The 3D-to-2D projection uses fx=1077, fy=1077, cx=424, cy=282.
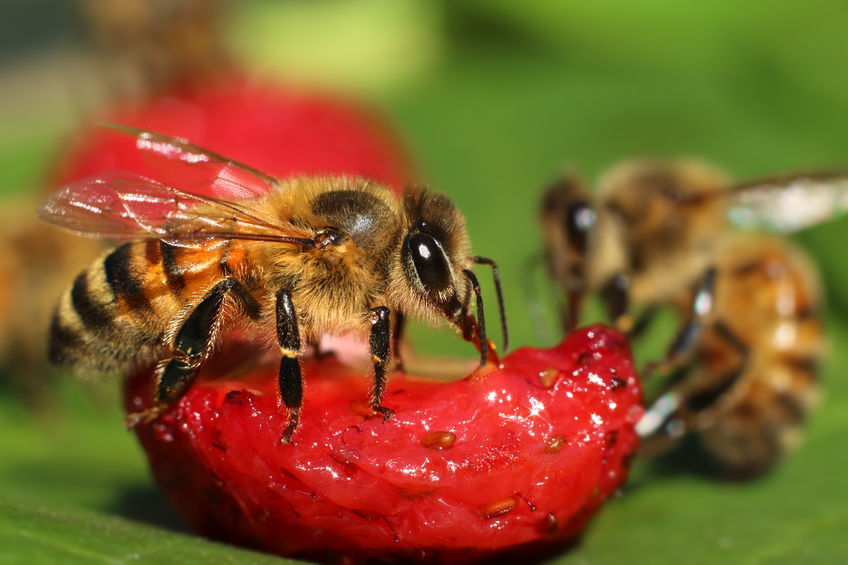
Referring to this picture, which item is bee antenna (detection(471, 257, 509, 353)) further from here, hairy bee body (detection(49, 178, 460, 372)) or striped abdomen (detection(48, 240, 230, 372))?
striped abdomen (detection(48, 240, 230, 372))

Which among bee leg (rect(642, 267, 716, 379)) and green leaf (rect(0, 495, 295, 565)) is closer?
green leaf (rect(0, 495, 295, 565))

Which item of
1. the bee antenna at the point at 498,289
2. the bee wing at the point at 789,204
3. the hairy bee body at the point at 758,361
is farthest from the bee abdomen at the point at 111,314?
the bee wing at the point at 789,204

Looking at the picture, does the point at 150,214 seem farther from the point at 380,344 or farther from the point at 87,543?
the point at 87,543

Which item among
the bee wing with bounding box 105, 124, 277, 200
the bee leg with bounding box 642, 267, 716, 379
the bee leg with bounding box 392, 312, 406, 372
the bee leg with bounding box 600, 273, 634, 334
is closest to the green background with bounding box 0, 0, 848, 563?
the bee leg with bounding box 642, 267, 716, 379

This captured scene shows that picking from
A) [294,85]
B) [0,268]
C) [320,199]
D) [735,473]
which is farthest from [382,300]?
[294,85]

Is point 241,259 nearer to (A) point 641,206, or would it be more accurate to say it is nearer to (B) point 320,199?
(B) point 320,199

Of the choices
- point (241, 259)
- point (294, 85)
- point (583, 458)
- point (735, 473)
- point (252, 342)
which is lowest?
point (735, 473)
